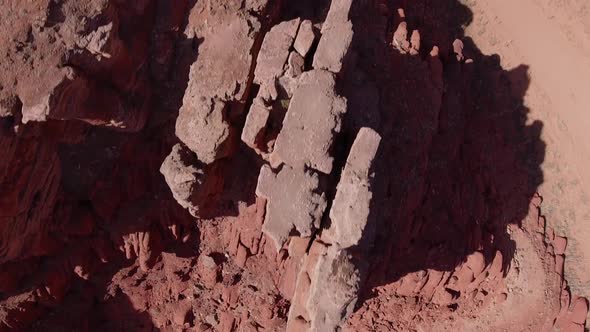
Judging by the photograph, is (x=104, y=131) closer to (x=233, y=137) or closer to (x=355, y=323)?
(x=233, y=137)

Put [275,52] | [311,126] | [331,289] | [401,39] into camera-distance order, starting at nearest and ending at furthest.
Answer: [311,126] → [331,289] → [275,52] → [401,39]

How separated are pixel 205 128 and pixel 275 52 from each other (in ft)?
4.08

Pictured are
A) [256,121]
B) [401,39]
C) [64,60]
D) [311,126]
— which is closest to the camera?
[64,60]

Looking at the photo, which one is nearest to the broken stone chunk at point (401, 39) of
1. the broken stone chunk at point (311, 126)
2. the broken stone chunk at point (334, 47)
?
the broken stone chunk at point (334, 47)

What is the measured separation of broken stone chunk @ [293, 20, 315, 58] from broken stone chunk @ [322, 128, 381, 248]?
1.19 meters

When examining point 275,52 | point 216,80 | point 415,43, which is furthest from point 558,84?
point 216,80

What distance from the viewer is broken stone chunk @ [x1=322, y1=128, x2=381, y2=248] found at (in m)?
5.45

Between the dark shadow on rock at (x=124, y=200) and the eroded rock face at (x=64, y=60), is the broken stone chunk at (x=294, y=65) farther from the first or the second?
the eroded rock face at (x=64, y=60)

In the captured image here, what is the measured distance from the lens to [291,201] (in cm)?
558

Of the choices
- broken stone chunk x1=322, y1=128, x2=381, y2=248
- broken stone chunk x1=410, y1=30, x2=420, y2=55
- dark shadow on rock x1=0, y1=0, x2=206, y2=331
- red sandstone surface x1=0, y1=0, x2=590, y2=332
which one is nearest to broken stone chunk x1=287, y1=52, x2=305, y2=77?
red sandstone surface x1=0, y1=0, x2=590, y2=332

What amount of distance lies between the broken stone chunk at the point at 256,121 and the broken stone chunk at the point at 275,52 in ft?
1.08

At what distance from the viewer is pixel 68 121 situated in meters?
6.09

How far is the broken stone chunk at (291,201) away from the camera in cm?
556

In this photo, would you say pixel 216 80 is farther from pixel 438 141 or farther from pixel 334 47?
pixel 438 141
